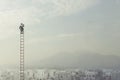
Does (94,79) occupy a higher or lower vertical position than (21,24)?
lower

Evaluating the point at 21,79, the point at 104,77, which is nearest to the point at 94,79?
the point at 104,77

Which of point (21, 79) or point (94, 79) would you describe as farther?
point (94, 79)

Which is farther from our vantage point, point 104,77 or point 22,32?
point 104,77

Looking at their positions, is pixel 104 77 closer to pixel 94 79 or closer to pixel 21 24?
pixel 94 79

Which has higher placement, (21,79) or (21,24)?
(21,24)

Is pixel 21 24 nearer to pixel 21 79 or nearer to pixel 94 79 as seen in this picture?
pixel 21 79

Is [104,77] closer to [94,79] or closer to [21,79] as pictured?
[94,79]

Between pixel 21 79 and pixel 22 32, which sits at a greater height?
pixel 22 32
